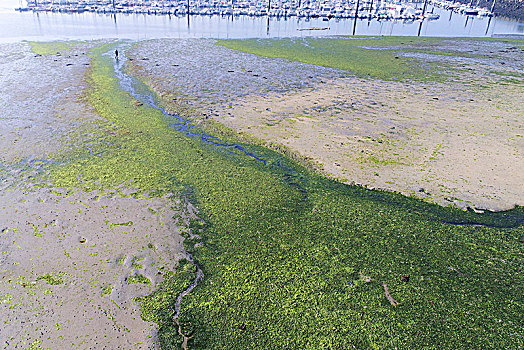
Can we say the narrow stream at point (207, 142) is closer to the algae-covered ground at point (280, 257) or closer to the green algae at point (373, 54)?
the algae-covered ground at point (280, 257)

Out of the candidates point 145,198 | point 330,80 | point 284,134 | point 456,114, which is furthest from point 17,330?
point 330,80

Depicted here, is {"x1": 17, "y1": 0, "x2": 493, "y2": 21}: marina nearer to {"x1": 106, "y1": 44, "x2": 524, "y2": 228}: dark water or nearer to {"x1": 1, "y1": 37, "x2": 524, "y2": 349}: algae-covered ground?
{"x1": 106, "y1": 44, "x2": 524, "y2": 228}: dark water

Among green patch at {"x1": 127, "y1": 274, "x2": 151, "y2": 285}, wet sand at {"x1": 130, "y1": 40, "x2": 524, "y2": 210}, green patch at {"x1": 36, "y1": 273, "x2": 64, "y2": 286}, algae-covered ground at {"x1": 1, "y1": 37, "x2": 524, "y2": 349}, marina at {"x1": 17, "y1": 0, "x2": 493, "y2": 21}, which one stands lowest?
green patch at {"x1": 36, "y1": 273, "x2": 64, "y2": 286}

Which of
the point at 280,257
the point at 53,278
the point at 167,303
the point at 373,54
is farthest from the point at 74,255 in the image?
the point at 373,54

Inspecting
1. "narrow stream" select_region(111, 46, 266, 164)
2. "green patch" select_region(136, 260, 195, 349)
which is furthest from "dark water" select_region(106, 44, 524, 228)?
"green patch" select_region(136, 260, 195, 349)

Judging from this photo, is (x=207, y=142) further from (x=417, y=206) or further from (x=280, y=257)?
(x=417, y=206)

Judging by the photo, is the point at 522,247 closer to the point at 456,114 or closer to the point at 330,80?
the point at 456,114
